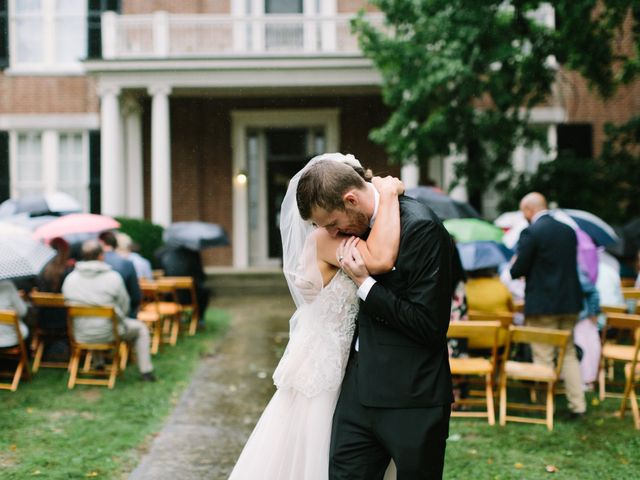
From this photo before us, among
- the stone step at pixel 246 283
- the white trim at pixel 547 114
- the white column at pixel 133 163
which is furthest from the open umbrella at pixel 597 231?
the white column at pixel 133 163

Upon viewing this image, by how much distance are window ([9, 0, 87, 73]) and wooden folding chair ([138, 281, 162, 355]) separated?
30.0 feet

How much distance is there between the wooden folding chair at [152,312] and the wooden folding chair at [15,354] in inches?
71.3

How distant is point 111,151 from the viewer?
52.4ft

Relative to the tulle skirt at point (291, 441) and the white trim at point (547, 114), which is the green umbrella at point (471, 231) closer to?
the tulle skirt at point (291, 441)

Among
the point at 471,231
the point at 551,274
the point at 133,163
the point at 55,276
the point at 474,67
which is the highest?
the point at 474,67

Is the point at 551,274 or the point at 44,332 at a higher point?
the point at 551,274

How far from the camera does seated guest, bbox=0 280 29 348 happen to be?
7.10 meters

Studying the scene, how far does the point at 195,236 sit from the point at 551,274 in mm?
6127

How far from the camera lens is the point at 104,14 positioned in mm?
15805

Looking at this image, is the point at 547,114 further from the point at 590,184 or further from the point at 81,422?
the point at 81,422

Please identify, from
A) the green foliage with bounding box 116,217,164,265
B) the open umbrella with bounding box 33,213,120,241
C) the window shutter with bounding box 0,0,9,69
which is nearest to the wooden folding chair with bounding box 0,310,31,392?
the open umbrella with bounding box 33,213,120,241

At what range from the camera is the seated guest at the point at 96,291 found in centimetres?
751

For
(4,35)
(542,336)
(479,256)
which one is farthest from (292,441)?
(4,35)

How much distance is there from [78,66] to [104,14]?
84.9 inches
